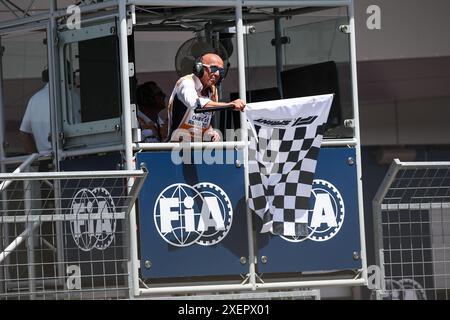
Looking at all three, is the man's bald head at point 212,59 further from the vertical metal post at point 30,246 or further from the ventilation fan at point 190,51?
the vertical metal post at point 30,246

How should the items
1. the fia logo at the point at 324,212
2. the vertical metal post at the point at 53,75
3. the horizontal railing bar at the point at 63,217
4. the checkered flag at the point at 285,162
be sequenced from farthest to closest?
1. the vertical metal post at the point at 53,75
2. the fia logo at the point at 324,212
3. the checkered flag at the point at 285,162
4. the horizontal railing bar at the point at 63,217

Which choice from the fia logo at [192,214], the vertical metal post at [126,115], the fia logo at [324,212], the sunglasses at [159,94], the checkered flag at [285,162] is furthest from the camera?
the sunglasses at [159,94]

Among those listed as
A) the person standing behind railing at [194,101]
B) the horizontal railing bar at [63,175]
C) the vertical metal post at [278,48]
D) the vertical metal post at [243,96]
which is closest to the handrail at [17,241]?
the horizontal railing bar at [63,175]

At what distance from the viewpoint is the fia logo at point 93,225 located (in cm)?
781

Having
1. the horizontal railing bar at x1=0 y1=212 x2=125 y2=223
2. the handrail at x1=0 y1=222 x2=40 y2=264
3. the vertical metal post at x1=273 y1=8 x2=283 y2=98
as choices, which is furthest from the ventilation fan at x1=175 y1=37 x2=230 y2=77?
the handrail at x1=0 y1=222 x2=40 y2=264

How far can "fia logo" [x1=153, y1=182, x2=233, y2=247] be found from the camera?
8273 mm

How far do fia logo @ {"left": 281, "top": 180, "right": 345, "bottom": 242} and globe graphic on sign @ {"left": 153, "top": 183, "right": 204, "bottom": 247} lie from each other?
2.30 feet

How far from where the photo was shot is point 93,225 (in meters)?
7.83

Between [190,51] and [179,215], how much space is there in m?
1.56

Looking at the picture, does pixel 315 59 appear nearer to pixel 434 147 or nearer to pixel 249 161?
pixel 249 161

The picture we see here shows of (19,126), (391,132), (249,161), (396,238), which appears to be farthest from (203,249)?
(391,132)

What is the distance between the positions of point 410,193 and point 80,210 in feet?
8.06

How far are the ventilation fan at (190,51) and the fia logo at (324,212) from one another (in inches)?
52.4

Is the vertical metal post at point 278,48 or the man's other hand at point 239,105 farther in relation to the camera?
the vertical metal post at point 278,48
